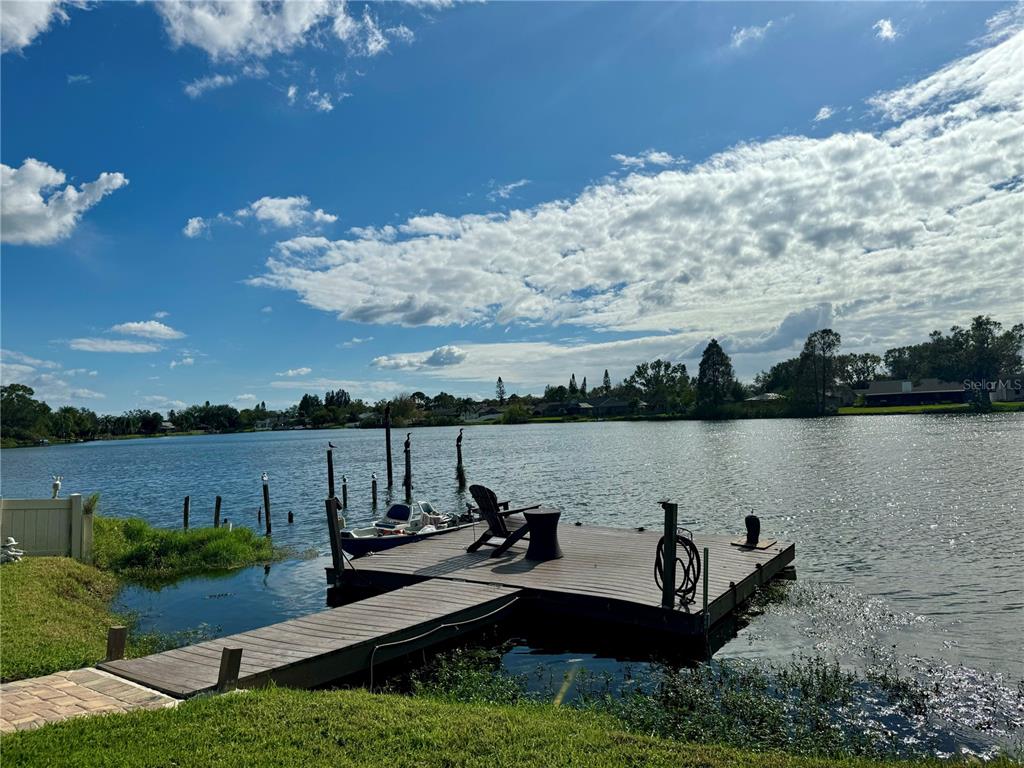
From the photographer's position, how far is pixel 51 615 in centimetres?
989

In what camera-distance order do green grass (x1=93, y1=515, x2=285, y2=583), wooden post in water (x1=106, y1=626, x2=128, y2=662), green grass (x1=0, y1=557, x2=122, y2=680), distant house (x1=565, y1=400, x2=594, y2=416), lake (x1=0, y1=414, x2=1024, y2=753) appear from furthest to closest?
distant house (x1=565, y1=400, x2=594, y2=416) < green grass (x1=93, y1=515, x2=285, y2=583) < lake (x1=0, y1=414, x2=1024, y2=753) < green grass (x1=0, y1=557, x2=122, y2=680) < wooden post in water (x1=106, y1=626, x2=128, y2=662)

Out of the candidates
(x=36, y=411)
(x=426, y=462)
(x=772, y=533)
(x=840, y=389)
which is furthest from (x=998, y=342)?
(x=36, y=411)

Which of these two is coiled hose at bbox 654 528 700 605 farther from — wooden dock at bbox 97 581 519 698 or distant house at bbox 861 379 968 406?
distant house at bbox 861 379 968 406

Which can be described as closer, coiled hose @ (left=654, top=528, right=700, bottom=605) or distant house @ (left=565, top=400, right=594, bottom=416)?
coiled hose @ (left=654, top=528, right=700, bottom=605)

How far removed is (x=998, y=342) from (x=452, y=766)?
129m

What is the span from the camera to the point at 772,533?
20.3 metres

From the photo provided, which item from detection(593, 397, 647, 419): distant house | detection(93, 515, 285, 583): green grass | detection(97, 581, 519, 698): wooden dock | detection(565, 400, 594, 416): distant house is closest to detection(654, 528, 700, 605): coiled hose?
detection(97, 581, 519, 698): wooden dock

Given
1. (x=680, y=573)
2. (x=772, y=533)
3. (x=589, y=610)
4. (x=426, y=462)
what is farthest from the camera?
(x=426, y=462)

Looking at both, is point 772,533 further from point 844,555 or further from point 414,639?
point 414,639

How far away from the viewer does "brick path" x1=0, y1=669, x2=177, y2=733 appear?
579 centimetres

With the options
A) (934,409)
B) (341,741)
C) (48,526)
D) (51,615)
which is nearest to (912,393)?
(934,409)

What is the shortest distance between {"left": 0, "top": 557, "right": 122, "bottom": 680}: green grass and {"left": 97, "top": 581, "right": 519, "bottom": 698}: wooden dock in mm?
824

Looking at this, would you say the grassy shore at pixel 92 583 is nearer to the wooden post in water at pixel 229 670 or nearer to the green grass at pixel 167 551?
the green grass at pixel 167 551

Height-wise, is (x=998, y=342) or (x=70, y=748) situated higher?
(x=998, y=342)
